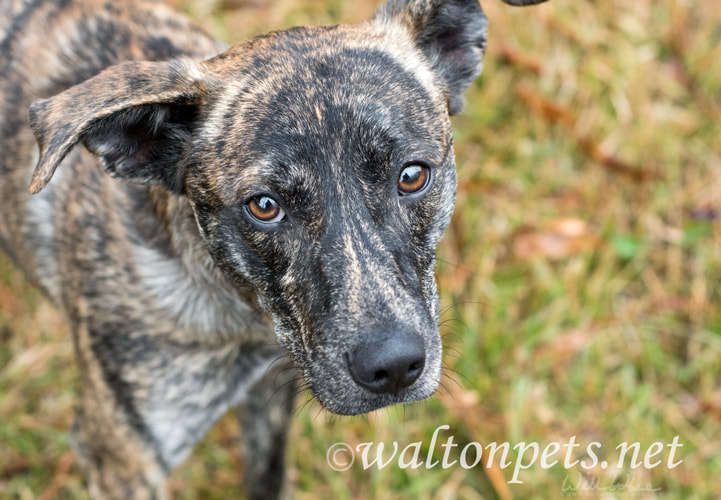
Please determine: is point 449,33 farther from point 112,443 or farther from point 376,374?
point 112,443

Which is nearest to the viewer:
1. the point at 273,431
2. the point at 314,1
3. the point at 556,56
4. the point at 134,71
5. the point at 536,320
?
the point at 134,71

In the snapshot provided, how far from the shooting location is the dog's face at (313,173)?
2.93 m

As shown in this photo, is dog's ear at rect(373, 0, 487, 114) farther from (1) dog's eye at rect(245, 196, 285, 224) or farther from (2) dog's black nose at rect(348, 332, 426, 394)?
(2) dog's black nose at rect(348, 332, 426, 394)

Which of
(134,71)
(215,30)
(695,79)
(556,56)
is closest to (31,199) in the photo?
(134,71)

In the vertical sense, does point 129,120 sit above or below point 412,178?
above

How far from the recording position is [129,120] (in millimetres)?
3146

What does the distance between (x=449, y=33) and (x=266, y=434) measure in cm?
246

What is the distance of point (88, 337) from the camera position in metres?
3.77

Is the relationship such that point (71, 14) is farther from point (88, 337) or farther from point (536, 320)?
point (536, 320)

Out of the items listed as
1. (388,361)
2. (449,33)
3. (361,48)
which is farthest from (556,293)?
(388,361)

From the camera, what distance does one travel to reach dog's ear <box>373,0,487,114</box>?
11.7ft

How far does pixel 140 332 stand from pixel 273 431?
1.28m

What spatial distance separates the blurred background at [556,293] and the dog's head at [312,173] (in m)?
1.37

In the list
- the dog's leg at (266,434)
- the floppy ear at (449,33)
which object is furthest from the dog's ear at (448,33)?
the dog's leg at (266,434)
